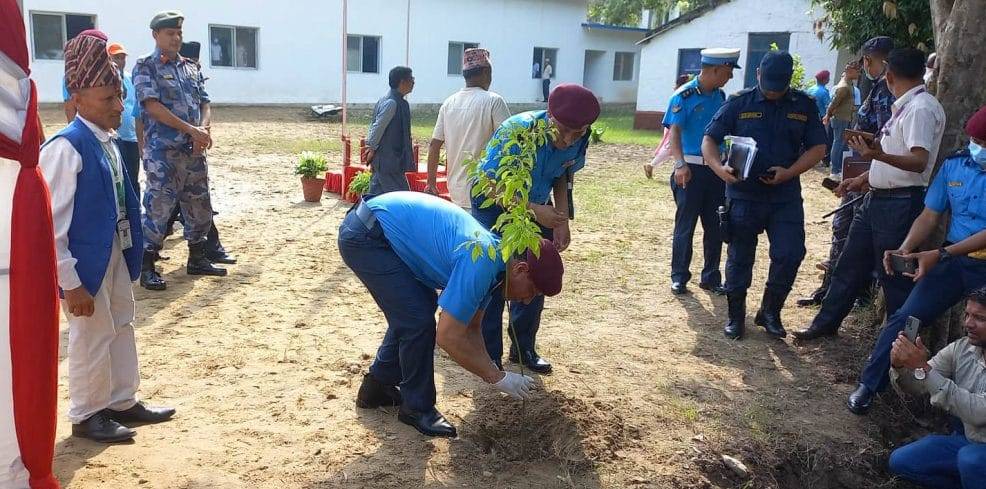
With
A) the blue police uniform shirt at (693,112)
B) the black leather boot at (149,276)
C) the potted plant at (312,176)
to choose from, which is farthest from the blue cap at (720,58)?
the potted plant at (312,176)

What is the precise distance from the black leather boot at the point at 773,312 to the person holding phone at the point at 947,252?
1025 mm

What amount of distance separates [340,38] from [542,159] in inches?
750

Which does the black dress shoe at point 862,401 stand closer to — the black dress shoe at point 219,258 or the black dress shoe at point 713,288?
the black dress shoe at point 713,288

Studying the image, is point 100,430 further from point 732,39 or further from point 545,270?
point 732,39

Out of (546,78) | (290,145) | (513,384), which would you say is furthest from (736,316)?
(546,78)

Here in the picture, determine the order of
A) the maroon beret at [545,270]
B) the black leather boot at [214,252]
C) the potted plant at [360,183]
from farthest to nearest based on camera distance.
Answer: the potted plant at [360,183] < the black leather boot at [214,252] < the maroon beret at [545,270]

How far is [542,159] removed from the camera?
4.04m

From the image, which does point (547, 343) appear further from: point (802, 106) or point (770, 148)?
point (802, 106)

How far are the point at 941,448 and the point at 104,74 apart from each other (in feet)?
13.6

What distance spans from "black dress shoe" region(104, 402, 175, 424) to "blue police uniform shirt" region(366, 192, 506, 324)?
1.43 meters

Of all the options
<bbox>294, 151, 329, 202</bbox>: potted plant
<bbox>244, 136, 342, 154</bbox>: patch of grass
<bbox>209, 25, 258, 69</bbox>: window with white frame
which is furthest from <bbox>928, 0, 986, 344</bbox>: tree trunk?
<bbox>209, 25, 258, 69</bbox>: window with white frame

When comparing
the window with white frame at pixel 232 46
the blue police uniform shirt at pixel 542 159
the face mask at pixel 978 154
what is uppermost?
the window with white frame at pixel 232 46

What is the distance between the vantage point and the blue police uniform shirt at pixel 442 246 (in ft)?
9.75

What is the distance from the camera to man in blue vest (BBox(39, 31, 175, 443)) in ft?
10.1
